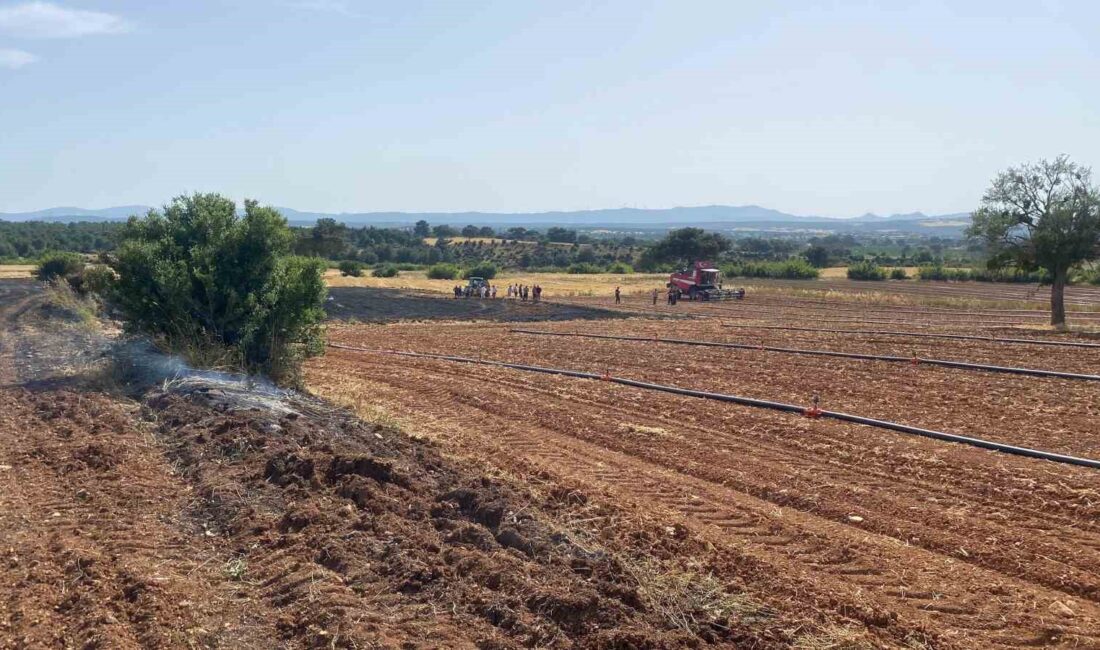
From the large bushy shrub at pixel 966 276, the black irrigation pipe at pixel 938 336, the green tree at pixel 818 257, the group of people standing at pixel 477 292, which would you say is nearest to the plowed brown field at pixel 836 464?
the black irrigation pipe at pixel 938 336

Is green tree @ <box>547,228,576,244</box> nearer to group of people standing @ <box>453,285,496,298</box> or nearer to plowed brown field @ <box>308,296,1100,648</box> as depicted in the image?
group of people standing @ <box>453,285,496,298</box>

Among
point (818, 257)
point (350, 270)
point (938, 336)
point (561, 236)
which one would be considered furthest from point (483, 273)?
point (561, 236)

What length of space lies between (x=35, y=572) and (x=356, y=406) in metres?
7.61

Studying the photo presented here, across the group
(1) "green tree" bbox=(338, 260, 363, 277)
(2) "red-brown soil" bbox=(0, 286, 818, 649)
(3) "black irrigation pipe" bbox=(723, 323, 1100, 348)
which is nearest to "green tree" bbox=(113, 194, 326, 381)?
(2) "red-brown soil" bbox=(0, 286, 818, 649)

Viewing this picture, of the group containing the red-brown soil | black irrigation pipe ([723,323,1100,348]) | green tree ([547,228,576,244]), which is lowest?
the red-brown soil

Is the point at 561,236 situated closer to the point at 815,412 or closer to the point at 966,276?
the point at 966,276

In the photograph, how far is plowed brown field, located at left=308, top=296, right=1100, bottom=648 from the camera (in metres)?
7.21

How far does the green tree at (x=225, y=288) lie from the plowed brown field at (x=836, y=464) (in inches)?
63.4

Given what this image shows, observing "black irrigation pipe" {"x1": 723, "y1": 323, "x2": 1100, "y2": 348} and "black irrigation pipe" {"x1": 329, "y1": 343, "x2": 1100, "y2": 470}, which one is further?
"black irrigation pipe" {"x1": 723, "y1": 323, "x2": 1100, "y2": 348}

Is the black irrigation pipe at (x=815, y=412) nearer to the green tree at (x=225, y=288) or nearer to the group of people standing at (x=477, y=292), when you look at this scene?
the green tree at (x=225, y=288)

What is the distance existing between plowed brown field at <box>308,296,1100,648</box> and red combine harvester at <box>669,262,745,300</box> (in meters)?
27.4

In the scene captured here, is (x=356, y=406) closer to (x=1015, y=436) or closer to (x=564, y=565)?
(x=564, y=565)

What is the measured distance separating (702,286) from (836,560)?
44171 millimetres

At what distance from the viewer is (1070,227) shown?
94.0 feet
